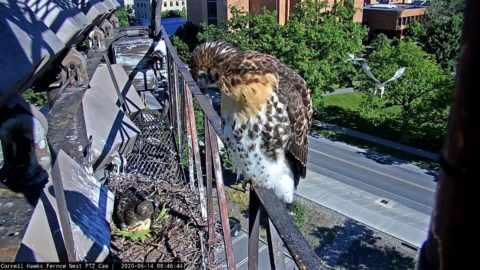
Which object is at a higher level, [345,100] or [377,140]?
[345,100]

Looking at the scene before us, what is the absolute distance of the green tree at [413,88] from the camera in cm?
1922

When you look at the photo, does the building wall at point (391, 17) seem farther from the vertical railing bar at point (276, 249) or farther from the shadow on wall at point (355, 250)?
the vertical railing bar at point (276, 249)

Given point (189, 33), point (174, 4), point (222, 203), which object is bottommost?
point (189, 33)

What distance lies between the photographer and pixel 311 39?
68.9 ft

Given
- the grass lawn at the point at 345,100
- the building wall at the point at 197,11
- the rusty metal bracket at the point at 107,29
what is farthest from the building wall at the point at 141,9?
the rusty metal bracket at the point at 107,29

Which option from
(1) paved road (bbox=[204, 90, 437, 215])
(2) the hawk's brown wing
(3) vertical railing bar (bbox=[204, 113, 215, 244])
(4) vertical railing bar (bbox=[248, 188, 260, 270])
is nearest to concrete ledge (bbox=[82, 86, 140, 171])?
(3) vertical railing bar (bbox=[204, 113, 215, 244])

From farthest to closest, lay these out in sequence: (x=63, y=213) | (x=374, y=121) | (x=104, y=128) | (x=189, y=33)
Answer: (x=189, y=33) < (x=374, y=121) < (x=104, y=128) < (x=63, y=213)

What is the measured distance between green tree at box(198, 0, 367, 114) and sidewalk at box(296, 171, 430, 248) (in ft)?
20.7

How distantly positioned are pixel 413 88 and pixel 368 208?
8.33 meters

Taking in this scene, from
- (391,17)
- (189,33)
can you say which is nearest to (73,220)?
(189,33)

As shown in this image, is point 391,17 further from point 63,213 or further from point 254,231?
point 63,213

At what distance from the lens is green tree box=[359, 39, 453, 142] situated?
63.1 feet

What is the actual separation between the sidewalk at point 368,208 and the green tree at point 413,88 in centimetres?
639

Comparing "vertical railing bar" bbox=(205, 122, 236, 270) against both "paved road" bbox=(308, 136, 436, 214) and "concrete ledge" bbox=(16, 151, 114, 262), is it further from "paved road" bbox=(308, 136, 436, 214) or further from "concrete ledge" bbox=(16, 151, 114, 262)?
"paved road" bbox=(308, 136, 436, 214)
